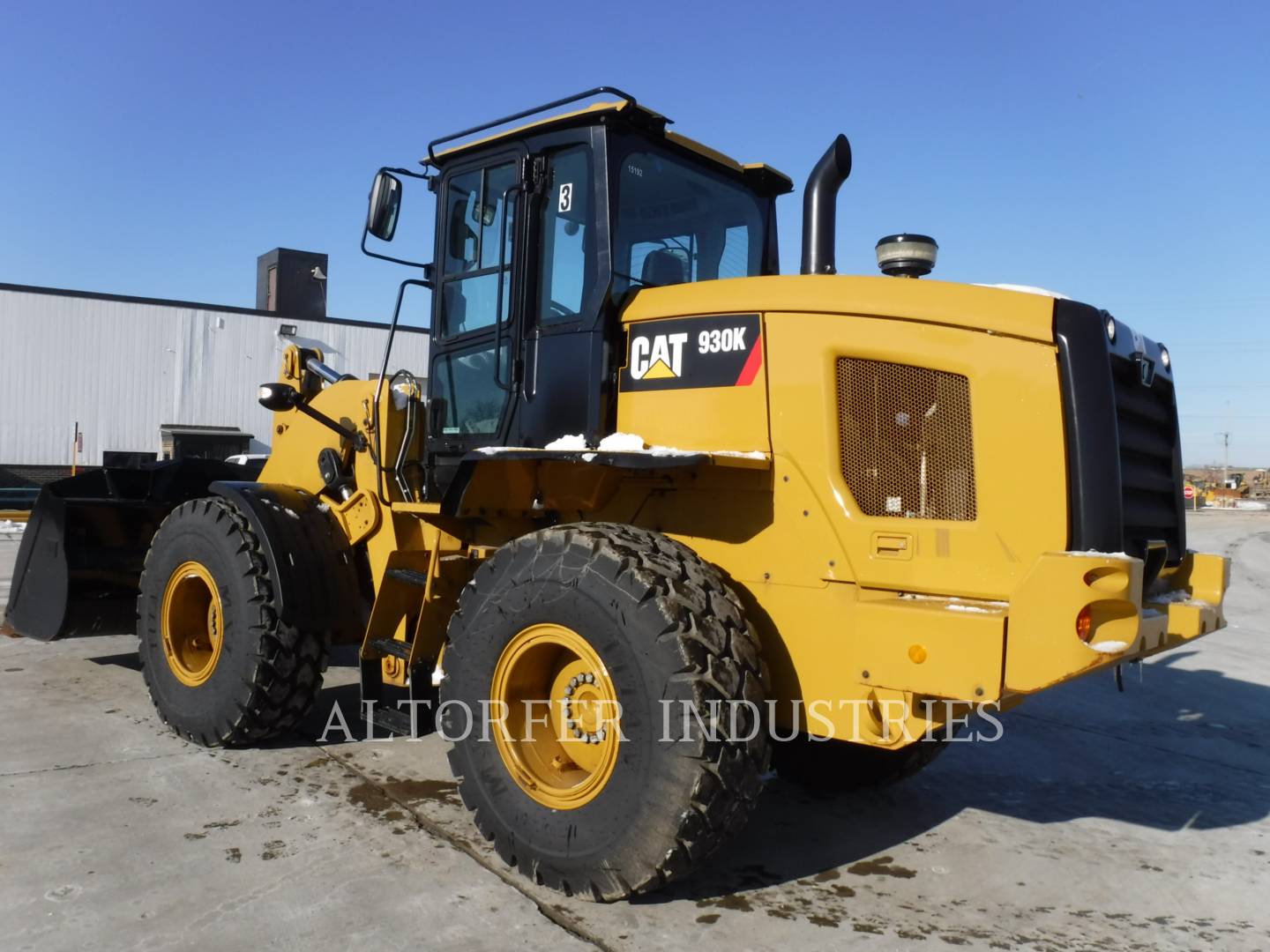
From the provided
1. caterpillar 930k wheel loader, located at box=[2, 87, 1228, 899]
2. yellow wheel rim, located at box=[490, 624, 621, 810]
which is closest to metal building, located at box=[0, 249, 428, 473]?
caterpillar 930k wheel loader, located at box=[2, 87, 1228, 899]

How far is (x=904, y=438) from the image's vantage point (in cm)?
352

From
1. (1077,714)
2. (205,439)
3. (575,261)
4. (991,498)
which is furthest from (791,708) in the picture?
(205,439)

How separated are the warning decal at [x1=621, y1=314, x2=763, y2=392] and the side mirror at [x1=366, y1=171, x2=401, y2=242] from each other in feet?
4.56

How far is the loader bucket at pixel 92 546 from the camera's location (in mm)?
6098

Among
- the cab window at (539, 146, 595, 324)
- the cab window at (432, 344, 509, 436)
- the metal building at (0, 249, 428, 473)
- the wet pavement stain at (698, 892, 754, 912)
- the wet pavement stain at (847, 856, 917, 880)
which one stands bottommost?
the wet pavement stain at (847, 856, 917, 880)

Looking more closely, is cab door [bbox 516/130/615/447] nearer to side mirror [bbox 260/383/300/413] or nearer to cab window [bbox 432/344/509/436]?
cab window [bbox 432/344/509/436]

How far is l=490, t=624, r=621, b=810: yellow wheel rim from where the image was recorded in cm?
355

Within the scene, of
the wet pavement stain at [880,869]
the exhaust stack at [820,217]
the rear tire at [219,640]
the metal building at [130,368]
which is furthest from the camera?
the metal building at [130,368]

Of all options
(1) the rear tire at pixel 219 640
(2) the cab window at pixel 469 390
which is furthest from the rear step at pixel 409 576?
(2) the cab window at pixel 469 390

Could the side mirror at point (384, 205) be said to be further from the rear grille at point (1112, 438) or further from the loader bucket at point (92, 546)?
the rear grille at point (1112, 438)

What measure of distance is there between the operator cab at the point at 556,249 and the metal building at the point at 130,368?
869 inches

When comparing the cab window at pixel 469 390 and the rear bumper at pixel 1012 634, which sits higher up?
the cab window at pixel 469 390

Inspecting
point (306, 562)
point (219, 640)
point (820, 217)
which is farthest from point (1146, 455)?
point (219, 640)

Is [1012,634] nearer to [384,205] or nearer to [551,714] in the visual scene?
[551,714]
